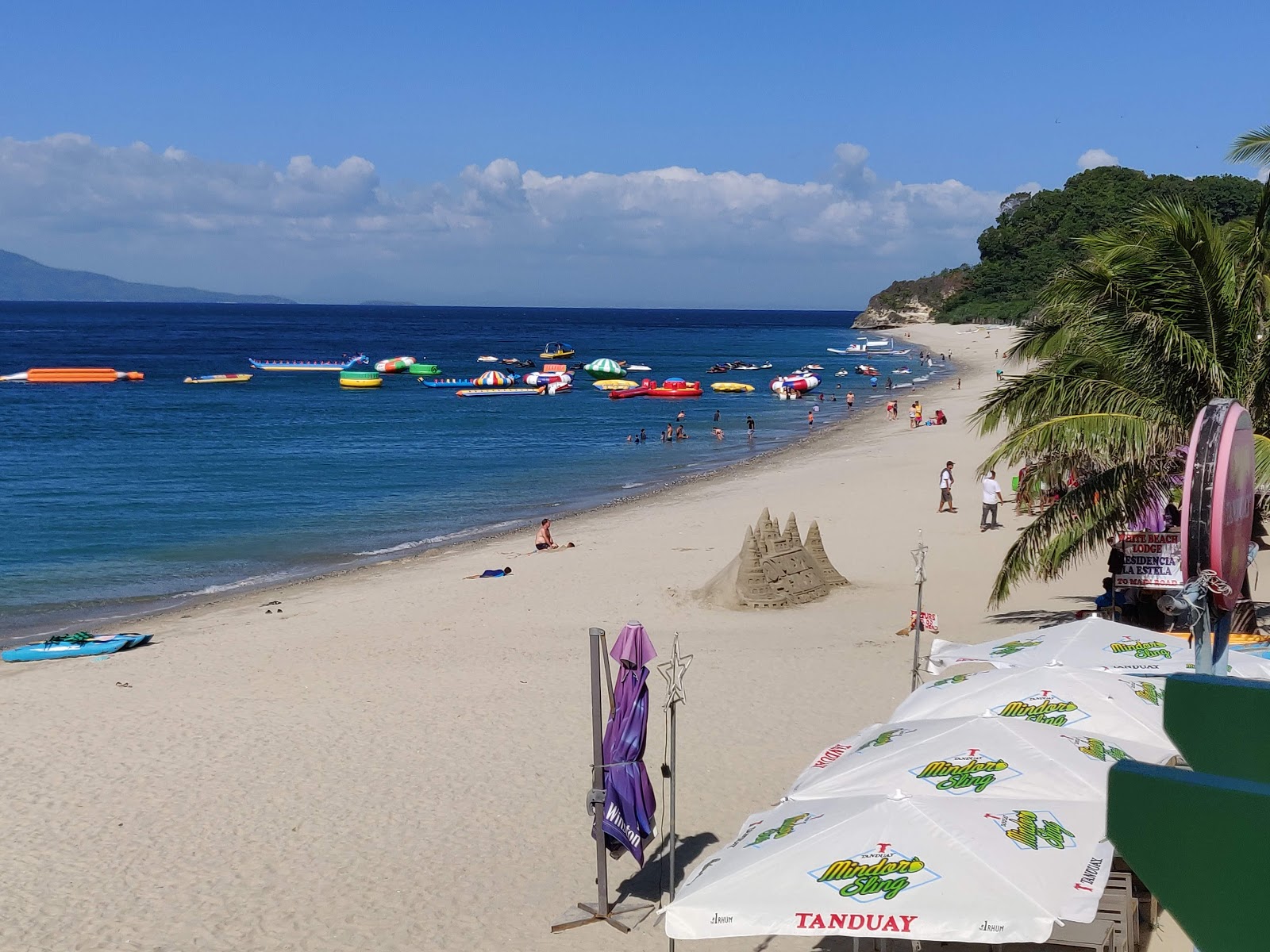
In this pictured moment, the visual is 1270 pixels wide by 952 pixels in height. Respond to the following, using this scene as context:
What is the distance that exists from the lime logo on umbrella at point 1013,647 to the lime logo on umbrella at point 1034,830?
365 centimetres

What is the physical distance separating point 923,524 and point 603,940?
17.8 m

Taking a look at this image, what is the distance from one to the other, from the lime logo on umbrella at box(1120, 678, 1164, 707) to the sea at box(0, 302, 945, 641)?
61.9 ft

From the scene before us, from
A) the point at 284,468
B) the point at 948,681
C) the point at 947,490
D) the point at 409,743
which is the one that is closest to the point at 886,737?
the point at 948,681

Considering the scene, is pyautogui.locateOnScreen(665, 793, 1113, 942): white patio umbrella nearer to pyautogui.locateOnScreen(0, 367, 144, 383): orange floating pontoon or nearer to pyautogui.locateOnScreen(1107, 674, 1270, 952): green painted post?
pyautogui.locateOnScreen(1107, 674, 1270, 952): green painted post

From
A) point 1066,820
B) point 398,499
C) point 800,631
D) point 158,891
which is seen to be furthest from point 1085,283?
point 398,499

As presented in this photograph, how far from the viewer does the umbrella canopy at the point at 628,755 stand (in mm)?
8672

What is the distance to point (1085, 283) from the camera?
1304 cm

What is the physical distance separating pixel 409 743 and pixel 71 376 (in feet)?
244

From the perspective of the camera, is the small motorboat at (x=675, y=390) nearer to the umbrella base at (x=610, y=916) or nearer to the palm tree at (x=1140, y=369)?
the palm tree at (x=1140, y=369)

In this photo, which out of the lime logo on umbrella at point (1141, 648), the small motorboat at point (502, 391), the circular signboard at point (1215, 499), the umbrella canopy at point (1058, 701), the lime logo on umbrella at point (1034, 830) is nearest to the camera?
the circular signboard at point (1215, 499)

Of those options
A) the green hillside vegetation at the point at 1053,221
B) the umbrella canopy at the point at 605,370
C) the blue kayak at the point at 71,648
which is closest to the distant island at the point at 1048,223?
the green hillside vegetation at the point at 1053,221

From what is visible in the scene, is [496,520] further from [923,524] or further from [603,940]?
[603,940]

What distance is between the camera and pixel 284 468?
4138cm

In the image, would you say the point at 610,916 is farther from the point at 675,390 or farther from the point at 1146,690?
the point at 675,390
